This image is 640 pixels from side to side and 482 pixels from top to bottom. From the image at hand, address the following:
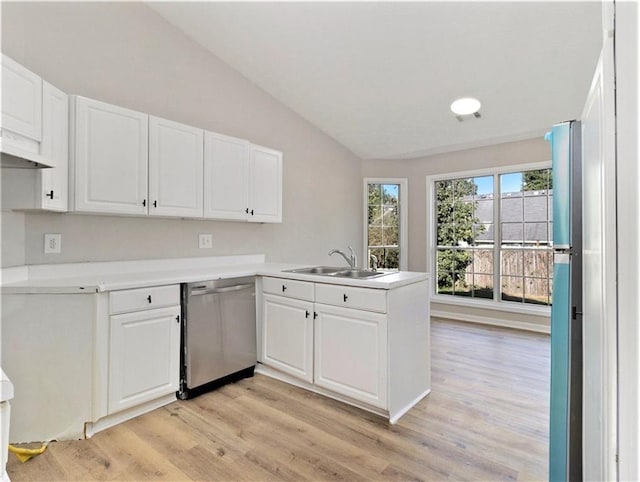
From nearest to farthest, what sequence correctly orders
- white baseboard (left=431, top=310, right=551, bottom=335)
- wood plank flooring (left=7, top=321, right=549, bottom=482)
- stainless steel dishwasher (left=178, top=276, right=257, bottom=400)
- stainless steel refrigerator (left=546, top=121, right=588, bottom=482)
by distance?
1. stainless steel refrigerator (left=546, top=121, right=588, bottom=482)
2. wood plank flooring (left=7, top=321, right=549, bottom=482)
3. stainless steel dishwasher (left=178, top=276, right=257, bottom=400)
4. white baseboard (left=431, top=310, right=551, bottom=335)

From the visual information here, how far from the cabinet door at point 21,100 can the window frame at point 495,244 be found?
4504mm

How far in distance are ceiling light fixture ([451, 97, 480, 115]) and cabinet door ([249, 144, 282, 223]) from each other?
1924 millimetres

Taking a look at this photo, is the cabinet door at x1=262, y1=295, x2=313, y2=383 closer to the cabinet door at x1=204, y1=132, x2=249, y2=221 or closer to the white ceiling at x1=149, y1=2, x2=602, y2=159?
the cabinet door at x1=204, y1=132, x2=249, y2=221

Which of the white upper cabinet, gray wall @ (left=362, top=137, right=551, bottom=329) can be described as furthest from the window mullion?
the white upper cabinet

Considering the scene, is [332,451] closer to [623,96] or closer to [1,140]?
[623,96]

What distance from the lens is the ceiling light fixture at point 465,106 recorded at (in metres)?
3.52

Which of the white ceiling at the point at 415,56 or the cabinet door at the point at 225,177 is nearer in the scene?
the white ceiling at the point at 415,56

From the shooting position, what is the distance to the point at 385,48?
3012mm

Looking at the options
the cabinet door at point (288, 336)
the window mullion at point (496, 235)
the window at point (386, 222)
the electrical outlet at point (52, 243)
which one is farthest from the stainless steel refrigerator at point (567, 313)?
the window at point (386, 222)

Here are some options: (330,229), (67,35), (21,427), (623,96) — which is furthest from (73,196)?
(330,229)

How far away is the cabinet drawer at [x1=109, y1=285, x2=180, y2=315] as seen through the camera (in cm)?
208

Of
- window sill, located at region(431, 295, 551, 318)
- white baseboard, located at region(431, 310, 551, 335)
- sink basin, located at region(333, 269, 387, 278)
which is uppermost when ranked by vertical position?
sink basin, located at region(333, 269, 387, 278)

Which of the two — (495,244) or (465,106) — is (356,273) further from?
(495,244)

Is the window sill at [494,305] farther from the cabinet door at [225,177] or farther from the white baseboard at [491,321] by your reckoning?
the cabinet door at [225,177]
